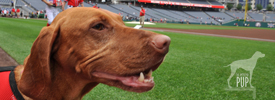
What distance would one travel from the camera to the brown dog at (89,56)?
1.48 m

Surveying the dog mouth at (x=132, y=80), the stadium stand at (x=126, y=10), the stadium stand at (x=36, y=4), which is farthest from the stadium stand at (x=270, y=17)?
the dog mouth at (x=132, y=80)

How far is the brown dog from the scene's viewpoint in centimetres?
148

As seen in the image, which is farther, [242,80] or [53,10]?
[53,10]

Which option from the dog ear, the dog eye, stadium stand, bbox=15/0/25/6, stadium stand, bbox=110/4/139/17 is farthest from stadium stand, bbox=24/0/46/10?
the dog eye

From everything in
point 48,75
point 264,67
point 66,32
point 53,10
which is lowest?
point 264,67

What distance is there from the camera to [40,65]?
4.95 feet

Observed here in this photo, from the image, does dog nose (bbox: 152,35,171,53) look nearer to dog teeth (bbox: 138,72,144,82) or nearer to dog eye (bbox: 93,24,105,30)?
dog teeth (bbox: 138,72,144,82)

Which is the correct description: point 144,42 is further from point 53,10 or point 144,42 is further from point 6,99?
point 53,10

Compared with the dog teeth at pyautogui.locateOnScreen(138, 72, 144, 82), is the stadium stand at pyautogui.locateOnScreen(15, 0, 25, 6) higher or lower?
higher

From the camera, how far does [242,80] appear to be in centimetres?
368

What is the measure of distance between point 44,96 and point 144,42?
0.90 metres

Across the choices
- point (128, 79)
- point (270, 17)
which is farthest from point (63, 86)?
point (270, 17)

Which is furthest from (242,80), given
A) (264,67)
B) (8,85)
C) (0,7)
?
(0,7)

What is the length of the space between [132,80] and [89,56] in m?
0.37
